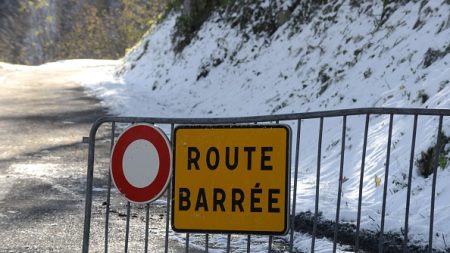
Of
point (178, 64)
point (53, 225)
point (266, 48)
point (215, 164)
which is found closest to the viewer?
point (215, 164)

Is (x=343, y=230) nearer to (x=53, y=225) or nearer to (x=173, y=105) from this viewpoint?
(x=53, y=225)

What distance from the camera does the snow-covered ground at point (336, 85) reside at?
7.87 metres

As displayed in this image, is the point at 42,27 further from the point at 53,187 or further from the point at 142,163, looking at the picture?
the point at 142,163

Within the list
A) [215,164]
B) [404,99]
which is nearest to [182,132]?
[215,164]

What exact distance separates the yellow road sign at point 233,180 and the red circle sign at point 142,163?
Result: 112mm

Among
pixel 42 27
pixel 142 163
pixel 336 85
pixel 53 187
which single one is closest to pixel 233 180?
pixel 142 163

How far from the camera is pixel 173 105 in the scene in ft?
61.5

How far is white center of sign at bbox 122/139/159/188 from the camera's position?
16.2 ft

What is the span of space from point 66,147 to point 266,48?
6.94 metres

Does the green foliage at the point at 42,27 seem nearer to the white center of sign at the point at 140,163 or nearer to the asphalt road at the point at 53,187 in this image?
the asphalt road at the point at 53,187

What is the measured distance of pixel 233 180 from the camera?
480cm

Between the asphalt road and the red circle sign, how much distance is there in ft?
5.92

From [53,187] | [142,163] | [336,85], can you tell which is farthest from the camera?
[336,85]

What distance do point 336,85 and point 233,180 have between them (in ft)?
27.0
